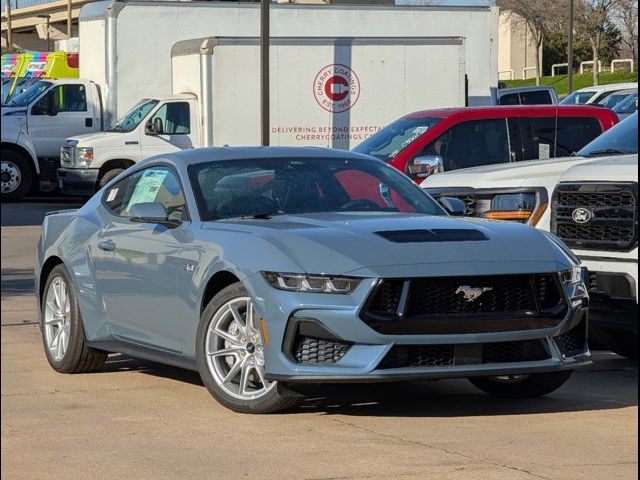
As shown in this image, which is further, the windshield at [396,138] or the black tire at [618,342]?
the windshield at [396,138]

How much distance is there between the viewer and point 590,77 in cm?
4188

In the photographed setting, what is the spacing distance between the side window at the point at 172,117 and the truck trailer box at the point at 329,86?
0.34 m

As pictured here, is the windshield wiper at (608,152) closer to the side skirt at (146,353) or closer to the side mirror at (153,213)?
the side mirror at (153,213)

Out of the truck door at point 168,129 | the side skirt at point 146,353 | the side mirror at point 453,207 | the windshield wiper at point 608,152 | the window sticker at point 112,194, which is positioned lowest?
the side skirt at point 146,353

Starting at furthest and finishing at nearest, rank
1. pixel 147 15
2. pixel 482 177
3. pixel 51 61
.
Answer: pixel 51 61 < pixel 147 15 < pixel 482 177

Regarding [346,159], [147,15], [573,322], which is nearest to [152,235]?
[346,159]

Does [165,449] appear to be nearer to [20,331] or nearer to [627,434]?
[627,434]

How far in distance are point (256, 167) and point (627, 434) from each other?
267cm

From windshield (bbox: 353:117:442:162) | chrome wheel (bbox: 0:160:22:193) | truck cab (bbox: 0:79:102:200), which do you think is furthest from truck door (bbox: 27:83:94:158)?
windshield (bbox: 353:117:442:162)

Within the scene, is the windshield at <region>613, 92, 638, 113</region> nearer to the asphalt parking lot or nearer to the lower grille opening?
the asphalt parking lot

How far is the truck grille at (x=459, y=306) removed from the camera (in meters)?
6.59

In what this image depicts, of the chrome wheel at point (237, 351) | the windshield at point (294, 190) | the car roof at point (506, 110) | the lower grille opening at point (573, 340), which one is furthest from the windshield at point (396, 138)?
the chrome wheel at point (237, 351)

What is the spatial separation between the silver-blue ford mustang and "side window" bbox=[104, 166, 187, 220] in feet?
0.05

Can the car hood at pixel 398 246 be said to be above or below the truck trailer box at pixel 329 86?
below
